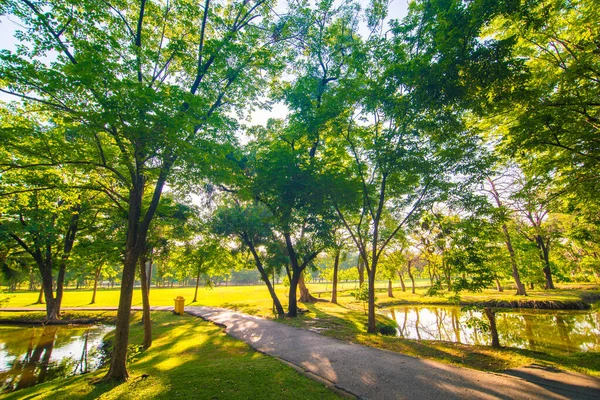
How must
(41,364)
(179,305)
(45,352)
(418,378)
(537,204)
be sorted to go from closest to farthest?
(418,378) → (537,204) → (41,364) → (45,352) → (179,305)

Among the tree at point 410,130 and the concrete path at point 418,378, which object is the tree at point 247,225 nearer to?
the tree at point 410,130

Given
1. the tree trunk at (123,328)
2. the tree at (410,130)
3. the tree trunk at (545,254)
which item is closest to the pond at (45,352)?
the tree trunk at (123,328)

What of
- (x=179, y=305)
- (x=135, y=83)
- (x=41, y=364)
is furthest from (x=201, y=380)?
(x=179, y=305)

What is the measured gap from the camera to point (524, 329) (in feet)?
45.7

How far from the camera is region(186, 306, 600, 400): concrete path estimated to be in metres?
4.90

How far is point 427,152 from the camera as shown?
10.5 metres

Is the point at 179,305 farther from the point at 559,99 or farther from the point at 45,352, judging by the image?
the point at 559,99

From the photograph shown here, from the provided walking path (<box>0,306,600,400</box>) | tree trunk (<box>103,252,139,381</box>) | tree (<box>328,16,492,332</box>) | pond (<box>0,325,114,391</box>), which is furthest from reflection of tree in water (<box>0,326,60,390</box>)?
tree (<box>328,16,492,332</box>)

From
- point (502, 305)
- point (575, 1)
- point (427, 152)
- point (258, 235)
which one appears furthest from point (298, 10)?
point (502, 305)

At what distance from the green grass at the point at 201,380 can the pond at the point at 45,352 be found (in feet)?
11.2

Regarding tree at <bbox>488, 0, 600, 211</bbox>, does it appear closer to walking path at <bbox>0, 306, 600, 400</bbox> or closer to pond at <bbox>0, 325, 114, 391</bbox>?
walking path at <bbox>0, 306, 600, 400</bbox>

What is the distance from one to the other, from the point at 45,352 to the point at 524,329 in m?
25.1

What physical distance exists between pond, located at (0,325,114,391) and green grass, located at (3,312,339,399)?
3.42 meters

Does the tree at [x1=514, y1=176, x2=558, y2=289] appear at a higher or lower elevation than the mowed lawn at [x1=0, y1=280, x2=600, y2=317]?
higher
